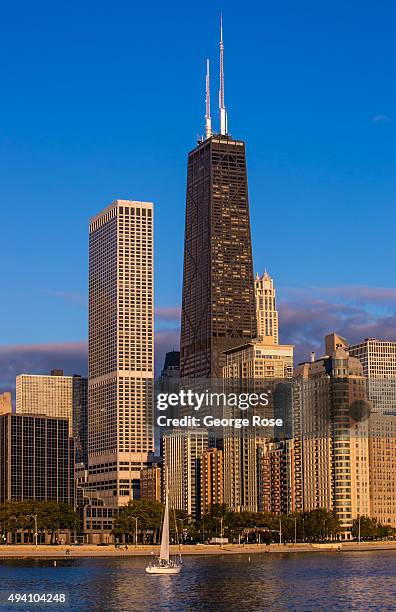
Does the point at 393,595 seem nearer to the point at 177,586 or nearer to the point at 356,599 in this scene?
the point at 356,599

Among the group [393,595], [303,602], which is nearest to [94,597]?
[303,602]

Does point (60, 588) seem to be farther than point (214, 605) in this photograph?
Yes

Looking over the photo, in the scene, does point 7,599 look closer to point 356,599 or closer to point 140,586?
point 140,586

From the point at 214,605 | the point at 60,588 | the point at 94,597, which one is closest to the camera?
the point at 214,605

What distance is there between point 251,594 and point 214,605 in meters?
14.7

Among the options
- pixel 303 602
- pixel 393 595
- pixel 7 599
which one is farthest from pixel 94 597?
pixel 393 595

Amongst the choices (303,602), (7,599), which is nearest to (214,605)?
(303,602)

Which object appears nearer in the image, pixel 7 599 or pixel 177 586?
pixel 7 599

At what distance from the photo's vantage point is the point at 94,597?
6767 inches

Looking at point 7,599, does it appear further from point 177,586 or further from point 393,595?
point 393,595

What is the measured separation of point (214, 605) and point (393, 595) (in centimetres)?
3037

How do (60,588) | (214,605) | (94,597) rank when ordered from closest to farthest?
(214,605) → (94,597) → (60,588)

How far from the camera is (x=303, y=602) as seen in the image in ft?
533

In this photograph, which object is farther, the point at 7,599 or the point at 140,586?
the point at 140,586
